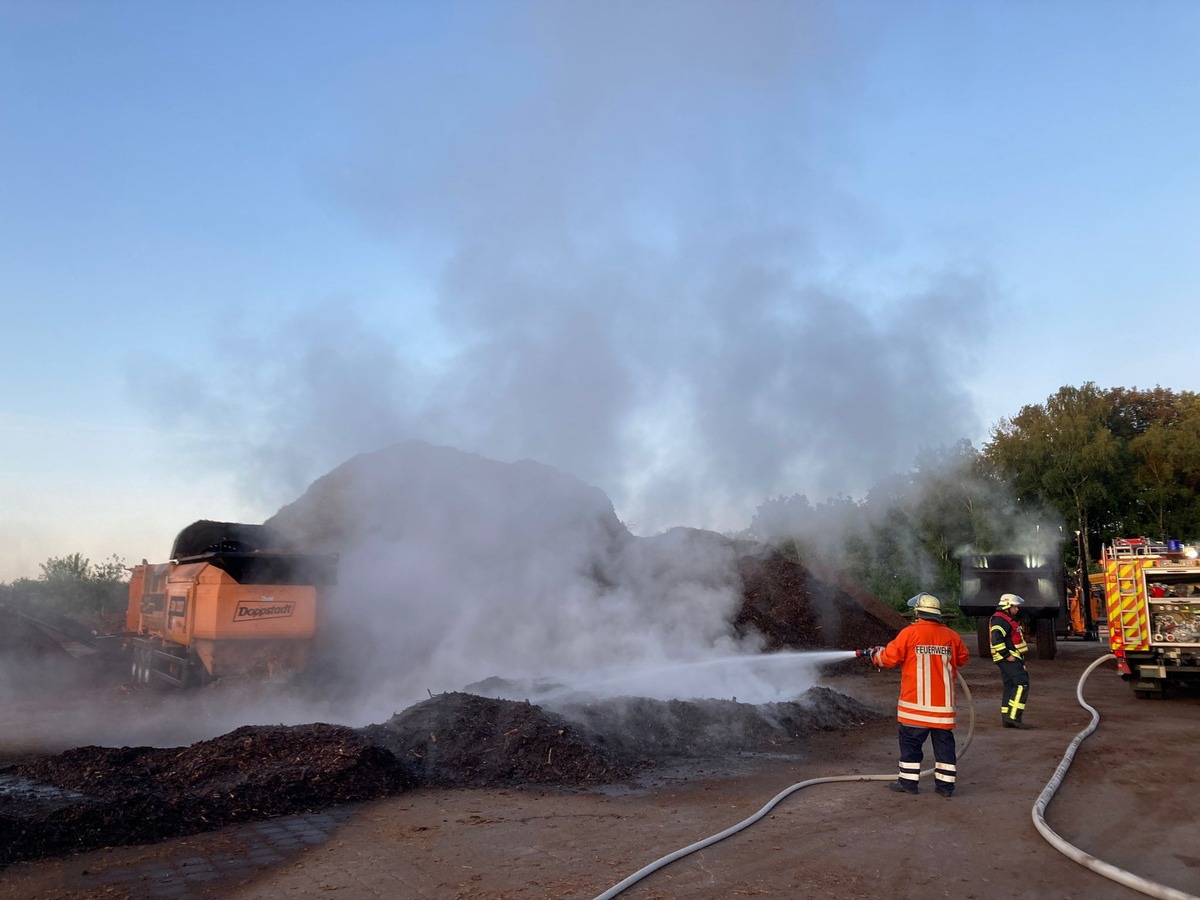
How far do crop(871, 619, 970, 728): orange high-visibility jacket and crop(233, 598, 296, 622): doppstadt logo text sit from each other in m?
9.90

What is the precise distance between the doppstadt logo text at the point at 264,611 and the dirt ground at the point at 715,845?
7.15 meters

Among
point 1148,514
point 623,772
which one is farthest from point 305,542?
point 1148,514

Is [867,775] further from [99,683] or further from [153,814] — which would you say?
[99,683]

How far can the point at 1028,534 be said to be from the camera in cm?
2548

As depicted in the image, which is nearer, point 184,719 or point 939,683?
point 939,683

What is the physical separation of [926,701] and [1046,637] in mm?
15709

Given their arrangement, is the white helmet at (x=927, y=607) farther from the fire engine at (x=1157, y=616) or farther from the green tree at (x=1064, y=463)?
the green tree at (x=1064, y=463)

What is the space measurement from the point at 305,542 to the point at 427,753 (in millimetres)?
12768

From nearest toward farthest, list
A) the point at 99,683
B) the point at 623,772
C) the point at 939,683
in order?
the point at 939,683, the point at 623,772, the point at 99,683

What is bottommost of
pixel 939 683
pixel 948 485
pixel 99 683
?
pixel 99 683

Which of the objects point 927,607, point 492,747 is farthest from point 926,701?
point 492,747

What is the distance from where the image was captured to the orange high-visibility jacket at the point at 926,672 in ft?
21.3

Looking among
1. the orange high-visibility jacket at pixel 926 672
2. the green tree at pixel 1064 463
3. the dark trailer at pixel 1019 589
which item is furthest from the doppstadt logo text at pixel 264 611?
the green tree at pixel 1064 463

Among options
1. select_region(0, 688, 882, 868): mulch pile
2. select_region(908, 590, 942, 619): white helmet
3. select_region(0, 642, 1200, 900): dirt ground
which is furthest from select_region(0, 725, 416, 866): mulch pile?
select_region(908, 590, 942, 619): white helmet
